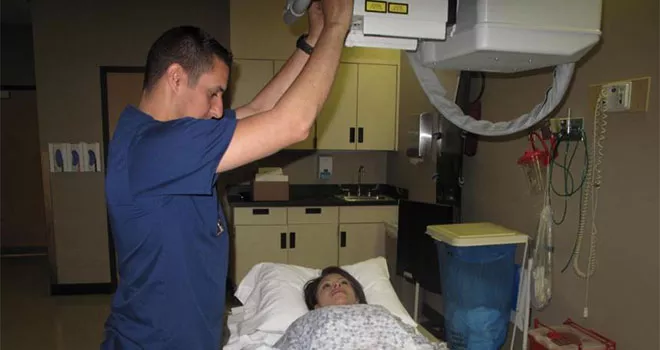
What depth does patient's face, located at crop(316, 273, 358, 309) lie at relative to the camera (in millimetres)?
2234

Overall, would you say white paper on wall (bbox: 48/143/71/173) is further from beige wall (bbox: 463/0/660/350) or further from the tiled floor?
beige wall (bbox: 463/0/660/350)

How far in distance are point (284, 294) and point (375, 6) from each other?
167cm

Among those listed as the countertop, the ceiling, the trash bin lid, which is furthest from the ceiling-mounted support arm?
the ceiling

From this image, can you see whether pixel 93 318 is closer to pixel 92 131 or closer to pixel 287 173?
pixel 92 131

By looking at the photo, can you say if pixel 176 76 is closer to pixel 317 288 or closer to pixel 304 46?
pixel 304 46

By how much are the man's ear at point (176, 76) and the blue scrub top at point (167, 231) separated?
0.10 metres

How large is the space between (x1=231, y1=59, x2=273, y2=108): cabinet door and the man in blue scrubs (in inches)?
105

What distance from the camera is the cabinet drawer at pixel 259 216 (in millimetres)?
3715

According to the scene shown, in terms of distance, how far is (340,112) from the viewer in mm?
4043

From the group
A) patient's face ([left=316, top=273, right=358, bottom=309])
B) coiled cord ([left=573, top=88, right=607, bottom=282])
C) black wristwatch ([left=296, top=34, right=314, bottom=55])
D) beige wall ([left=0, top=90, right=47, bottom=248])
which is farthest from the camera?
beige wall ([left=0, top=90, right=47, bottom=248])

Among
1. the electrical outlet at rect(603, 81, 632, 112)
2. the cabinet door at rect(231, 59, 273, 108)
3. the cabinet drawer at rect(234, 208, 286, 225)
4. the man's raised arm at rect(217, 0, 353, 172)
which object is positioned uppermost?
the cabinet door at rect(231, 59, 273, 108)

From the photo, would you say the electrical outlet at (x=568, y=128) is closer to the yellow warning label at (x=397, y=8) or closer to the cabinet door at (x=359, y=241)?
the yellow warning label at (x=397, y=8)

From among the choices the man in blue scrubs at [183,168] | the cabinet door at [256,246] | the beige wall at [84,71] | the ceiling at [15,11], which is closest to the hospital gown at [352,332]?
the man in blue scrubs at [183,168]

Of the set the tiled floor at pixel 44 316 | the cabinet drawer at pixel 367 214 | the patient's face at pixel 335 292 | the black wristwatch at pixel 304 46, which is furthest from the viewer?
the cabinet drawer at pixel 367 214
